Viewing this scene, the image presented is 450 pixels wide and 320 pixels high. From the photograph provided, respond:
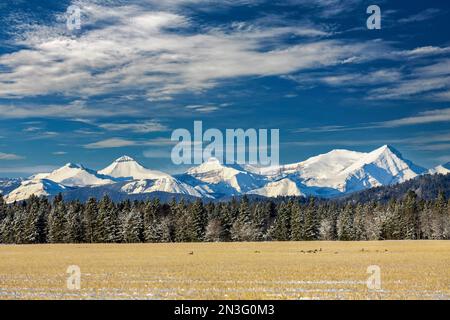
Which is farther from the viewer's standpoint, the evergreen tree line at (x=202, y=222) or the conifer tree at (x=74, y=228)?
the evergreen tree line at (x=202, y=222)

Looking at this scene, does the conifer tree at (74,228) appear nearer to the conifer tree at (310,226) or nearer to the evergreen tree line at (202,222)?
the evergreen tree line at (202,222)

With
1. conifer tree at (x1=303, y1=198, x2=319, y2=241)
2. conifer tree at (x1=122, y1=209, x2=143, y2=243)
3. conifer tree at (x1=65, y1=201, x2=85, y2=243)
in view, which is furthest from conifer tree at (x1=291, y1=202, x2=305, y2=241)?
conifer tree at (x1=65, y1=201, x2=85, y2=243)

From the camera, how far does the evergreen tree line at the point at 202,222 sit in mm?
157750

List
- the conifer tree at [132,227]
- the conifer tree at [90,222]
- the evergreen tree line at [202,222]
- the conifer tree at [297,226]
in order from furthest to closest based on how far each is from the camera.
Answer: the conifer tree at [297,226] → the evergreen tree line at [202,222] → the conifer tree at [90,222] → the conifer tree at [132,227]

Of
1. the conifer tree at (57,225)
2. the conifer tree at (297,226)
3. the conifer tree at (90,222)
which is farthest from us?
the conifer tree at (297,226)

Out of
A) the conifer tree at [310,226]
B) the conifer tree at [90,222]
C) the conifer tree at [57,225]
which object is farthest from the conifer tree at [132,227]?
the conifer tree at [310,226]

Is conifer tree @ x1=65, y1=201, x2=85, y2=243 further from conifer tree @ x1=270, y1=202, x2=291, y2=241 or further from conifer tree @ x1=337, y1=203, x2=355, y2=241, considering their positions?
conifer tree @ x1=337, y1=203, x2=355, y2=241

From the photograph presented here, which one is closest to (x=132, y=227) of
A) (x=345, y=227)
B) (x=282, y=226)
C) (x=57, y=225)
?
(x=57, y=225)

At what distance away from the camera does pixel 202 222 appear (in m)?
170

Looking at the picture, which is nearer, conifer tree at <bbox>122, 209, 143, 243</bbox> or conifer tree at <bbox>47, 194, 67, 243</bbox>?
conifer tree at <bbox>122, 209, 143, 243</bbox>

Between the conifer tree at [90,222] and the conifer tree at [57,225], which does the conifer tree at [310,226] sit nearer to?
the conifer tree at [90,222]

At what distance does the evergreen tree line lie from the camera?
158 metres

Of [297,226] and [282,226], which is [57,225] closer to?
[282,226]
